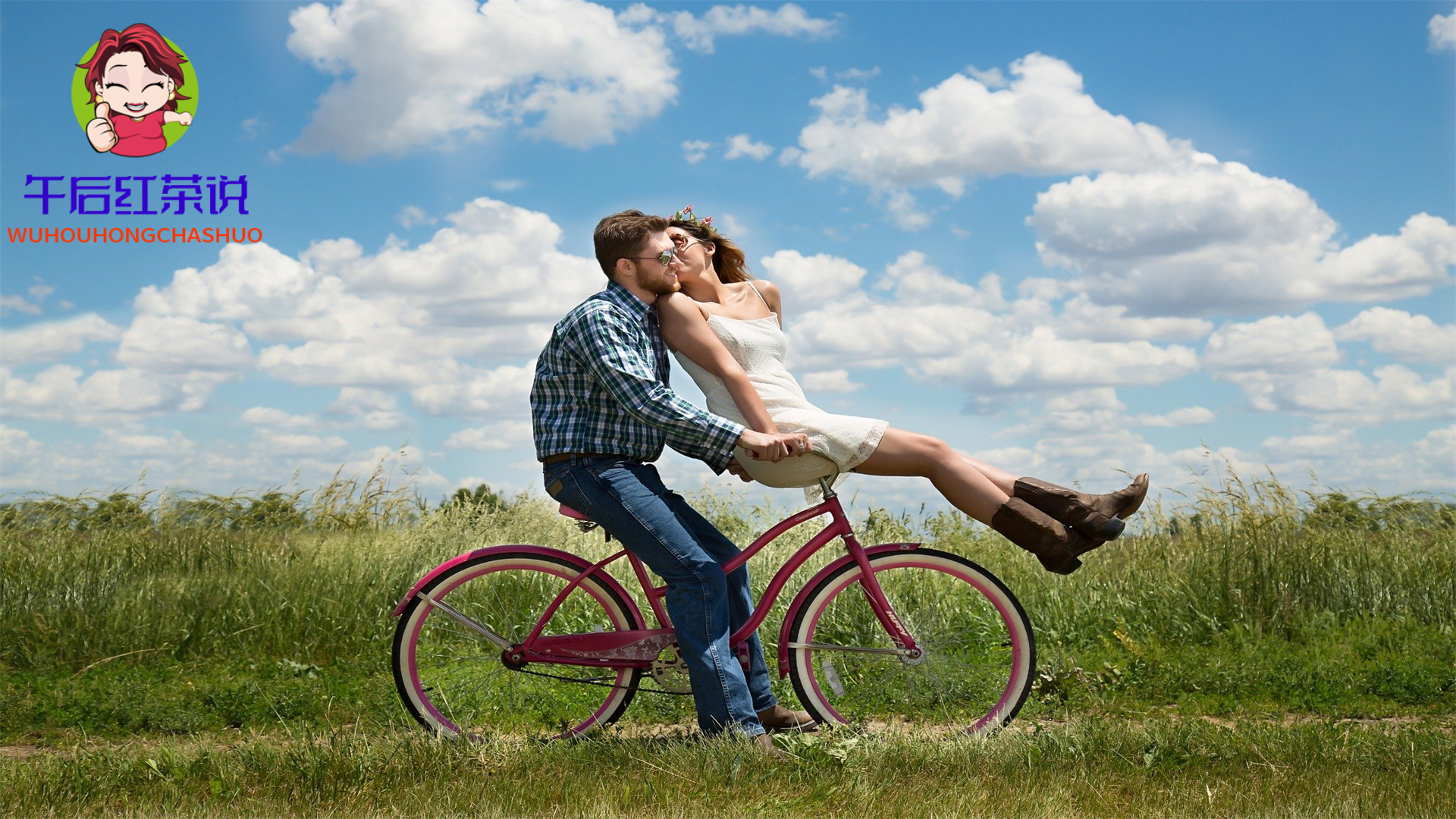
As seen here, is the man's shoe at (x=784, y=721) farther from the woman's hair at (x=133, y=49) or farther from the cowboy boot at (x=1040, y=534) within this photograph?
the woman's hair at (x=133, y=49)

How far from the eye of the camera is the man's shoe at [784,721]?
15.9 feet

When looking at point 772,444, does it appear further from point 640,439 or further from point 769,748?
point 769,748

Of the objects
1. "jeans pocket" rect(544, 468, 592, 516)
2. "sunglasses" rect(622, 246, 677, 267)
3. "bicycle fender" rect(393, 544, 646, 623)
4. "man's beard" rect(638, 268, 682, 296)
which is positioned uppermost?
"sunglasses" rect(622, 246, 677, 267)

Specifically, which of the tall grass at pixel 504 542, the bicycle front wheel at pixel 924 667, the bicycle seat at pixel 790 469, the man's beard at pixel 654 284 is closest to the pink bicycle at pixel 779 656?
the bicycle front wheel at pixel 924 667

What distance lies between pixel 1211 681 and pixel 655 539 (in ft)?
11.0

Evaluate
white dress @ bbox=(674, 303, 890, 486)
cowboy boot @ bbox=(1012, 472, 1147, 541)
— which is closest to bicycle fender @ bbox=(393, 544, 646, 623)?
white dress @ bbox=(674, 303, 890, 486)

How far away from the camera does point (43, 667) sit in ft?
22.2

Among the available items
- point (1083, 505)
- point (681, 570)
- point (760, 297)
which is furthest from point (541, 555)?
point (1083, 505)

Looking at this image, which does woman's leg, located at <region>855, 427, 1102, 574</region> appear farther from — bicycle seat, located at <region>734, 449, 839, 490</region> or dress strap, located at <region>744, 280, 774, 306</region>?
dress strap, located at <region>744, 280, 774, 306</region>

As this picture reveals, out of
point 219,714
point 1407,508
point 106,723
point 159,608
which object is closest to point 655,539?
point 219,714

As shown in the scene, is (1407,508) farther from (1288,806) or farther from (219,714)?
(219,714)

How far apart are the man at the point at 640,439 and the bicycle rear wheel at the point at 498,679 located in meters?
0.40

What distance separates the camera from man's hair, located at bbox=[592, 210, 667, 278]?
4668 millimetres

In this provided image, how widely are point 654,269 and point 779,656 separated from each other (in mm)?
1695
